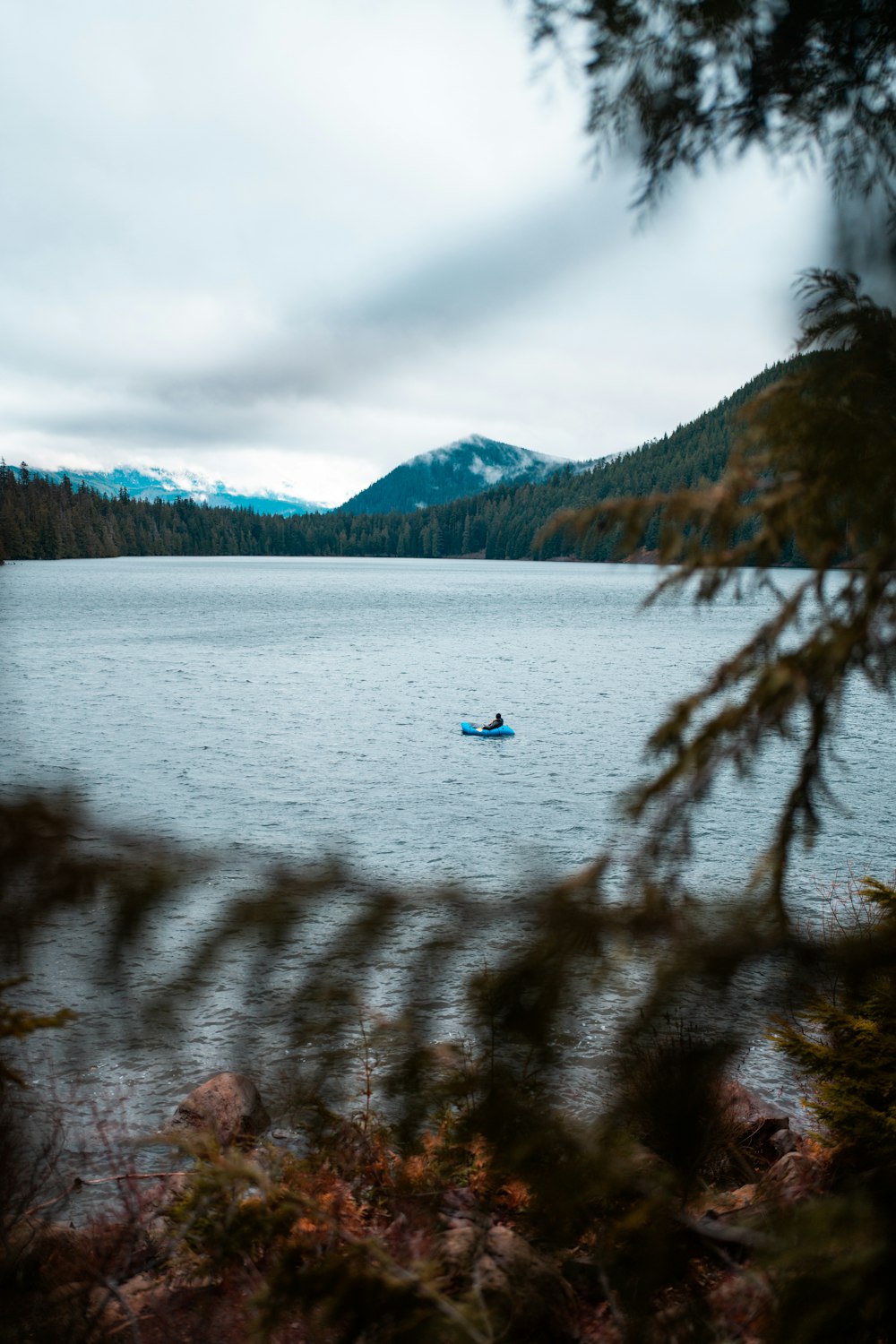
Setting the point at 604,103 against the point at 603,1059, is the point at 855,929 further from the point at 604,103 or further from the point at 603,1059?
the point at 604,103

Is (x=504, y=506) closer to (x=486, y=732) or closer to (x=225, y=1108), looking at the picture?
(x=486, y=732)

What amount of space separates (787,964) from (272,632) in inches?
2648

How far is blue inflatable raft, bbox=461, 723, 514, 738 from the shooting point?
30.7 m

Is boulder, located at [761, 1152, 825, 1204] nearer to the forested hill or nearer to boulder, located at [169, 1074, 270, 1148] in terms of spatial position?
the forested hill

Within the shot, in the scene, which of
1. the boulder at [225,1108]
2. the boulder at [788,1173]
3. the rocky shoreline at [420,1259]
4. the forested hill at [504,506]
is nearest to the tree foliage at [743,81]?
the forested hill at [504,506]

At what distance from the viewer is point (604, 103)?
201 cm

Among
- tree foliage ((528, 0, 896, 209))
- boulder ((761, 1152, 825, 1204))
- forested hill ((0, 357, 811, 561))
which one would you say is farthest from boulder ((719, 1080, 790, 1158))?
tree foliage ((528, 0, 896, 209))

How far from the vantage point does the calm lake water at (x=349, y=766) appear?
2336 millimetres

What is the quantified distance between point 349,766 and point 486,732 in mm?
6176

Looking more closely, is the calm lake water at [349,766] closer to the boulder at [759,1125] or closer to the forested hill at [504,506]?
the forested hill at [504,506]

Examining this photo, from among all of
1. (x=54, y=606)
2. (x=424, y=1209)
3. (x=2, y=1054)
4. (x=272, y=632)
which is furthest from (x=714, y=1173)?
(x=54, y=606)

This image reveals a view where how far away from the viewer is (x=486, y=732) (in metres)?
30.8

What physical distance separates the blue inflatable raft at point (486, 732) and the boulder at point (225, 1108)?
74.1 feet

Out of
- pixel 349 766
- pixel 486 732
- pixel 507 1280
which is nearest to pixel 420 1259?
pixel 507 1280
